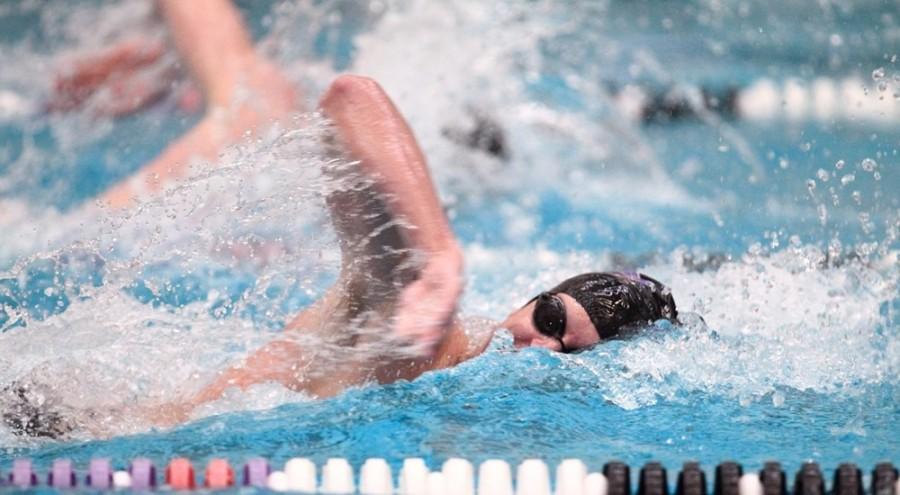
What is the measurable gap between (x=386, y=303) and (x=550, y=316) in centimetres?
36

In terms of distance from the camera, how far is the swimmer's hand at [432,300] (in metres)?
1.93

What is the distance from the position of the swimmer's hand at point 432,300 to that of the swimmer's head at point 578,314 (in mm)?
326

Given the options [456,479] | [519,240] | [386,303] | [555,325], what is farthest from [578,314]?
[519,240]

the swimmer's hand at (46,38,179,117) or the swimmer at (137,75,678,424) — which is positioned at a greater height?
the swimmer's hand at (46,38,179,117)

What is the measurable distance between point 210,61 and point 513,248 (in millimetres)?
1356

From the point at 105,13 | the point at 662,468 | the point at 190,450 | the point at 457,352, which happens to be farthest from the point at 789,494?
the point at 105,13

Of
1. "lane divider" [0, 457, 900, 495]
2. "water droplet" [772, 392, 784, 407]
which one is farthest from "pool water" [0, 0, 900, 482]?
"lane divider" [0, 457, 900, 495]

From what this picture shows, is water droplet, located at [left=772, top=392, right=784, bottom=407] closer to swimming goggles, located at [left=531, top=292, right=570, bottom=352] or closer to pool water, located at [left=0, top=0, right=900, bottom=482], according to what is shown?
pool water, located at [left=0, top=0, right=900, bottom=482]

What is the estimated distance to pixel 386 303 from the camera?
2047 millimetres

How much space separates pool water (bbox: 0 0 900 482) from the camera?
205 cm

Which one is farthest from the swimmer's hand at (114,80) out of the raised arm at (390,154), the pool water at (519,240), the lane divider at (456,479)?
the lane divider at (456,479)

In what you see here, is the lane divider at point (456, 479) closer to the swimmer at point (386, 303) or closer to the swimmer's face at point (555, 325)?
the swimmer at point (386, 303)

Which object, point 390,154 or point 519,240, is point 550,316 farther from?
point 519,240

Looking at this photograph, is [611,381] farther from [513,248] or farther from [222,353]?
[513,248]
